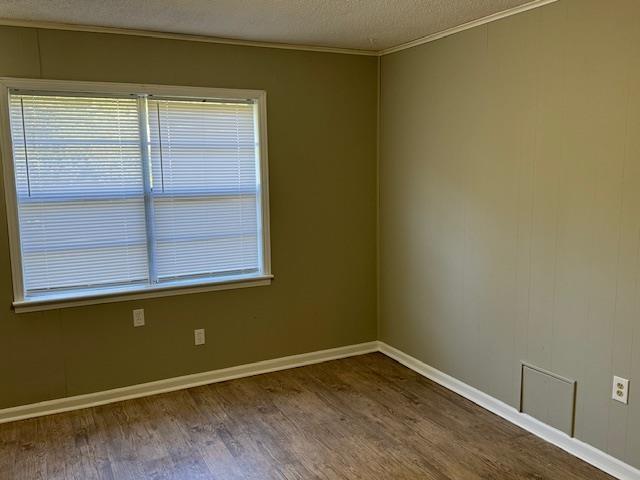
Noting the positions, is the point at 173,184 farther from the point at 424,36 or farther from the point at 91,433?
the point at 424,36

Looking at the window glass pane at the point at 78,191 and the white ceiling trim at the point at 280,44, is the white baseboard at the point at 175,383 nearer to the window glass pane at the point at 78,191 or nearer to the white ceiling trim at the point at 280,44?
the window glass pane at the point at 78,191

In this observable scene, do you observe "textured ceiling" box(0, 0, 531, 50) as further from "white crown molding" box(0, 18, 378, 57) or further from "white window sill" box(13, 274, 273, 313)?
"white window sill" box(13, 274, 273, 313)

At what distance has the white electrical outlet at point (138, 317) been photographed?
3.48 m

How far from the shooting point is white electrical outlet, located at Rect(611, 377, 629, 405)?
2494 millimetres

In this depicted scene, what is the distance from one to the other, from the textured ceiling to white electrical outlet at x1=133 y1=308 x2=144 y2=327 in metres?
1.76

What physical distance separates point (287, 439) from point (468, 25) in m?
2.63

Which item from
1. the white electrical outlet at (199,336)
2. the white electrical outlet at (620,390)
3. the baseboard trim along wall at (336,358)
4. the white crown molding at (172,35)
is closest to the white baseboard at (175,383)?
the baseboard trim along wall at (336,358)

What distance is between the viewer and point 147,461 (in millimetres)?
2754

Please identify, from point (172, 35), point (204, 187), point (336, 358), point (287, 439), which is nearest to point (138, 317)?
point (204, 187)

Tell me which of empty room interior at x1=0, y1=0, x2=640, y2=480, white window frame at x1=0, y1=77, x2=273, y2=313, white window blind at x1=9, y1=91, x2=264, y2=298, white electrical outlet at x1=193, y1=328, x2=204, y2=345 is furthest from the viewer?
white electrical outlet at x1=193, y1=328, x2=204, y2=345

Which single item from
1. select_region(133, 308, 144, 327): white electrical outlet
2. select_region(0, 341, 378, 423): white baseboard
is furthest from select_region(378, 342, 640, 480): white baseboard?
select_region(133, 308, 144, 327): white electrical outlet

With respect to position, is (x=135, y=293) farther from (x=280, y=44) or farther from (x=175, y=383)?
(x=280, y=44)

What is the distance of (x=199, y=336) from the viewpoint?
3.70 metres

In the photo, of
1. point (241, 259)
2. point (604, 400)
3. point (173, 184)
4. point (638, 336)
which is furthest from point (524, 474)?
point (173, 184)
